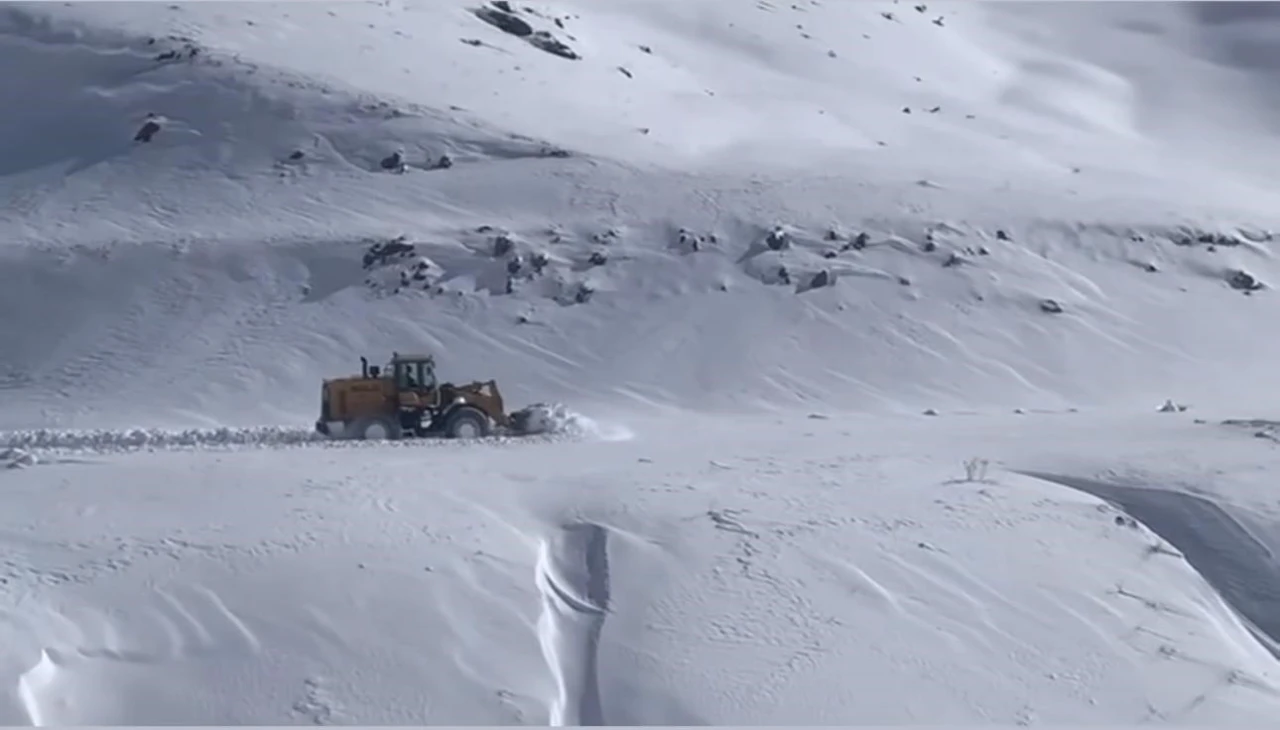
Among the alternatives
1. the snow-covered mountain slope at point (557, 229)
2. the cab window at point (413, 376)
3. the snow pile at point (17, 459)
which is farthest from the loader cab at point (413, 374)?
the snow pile at point (17, 459)

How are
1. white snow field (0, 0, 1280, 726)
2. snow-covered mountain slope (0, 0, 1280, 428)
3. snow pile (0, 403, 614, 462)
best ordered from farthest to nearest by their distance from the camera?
snow-covered mountain slope (0, 0, 1280, 428) → snow pile (0, 403, 614, 462) → white snow field (0, 0, 1280, 726)

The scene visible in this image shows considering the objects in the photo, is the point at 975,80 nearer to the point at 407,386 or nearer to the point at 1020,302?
the point at 1020,302

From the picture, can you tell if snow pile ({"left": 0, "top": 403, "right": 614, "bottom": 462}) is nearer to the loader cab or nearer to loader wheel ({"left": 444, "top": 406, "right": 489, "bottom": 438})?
loader wheel ({"left": 444, "top": 406, "right": 489, "bottom": 438})

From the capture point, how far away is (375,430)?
22516 mm

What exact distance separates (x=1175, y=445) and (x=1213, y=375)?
8042 mm

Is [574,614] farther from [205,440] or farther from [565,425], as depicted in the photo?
[205,440]

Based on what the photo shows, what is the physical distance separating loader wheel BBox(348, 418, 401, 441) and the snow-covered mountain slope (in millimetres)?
3484

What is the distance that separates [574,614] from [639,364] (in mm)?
12049

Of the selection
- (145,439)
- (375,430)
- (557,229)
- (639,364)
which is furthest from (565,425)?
(557,229)

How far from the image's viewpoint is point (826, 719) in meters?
14.3

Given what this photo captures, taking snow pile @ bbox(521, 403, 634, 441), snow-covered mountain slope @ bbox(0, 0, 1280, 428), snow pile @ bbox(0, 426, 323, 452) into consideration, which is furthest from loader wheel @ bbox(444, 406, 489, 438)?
snow-covered mountain slope @ bbox(0, 0, 1280, 428)

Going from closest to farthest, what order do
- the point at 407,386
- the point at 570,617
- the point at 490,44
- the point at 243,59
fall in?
the point at 570,617
the point at 407,386
the point at 243,59
the point at 490,44

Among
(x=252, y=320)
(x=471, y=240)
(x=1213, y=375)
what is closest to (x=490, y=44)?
(x=471, y=240)

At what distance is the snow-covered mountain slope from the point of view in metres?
27.6
